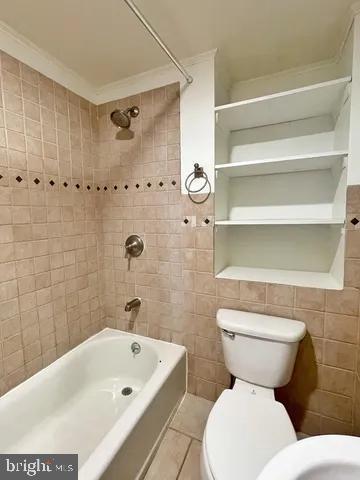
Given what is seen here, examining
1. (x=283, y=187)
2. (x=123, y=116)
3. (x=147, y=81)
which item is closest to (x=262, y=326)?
(x=283, y=187)

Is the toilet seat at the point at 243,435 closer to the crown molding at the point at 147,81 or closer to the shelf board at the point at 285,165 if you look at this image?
the shelf board at the point at 285,165

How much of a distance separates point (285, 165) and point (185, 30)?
0.90 meters

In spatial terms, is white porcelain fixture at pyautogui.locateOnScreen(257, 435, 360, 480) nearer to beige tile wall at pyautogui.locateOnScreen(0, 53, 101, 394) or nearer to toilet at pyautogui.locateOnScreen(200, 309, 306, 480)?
toilet at pyautogui.locateOnScreen(200, 309, 306, 480)

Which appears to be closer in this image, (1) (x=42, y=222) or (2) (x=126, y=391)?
(1) (x=42, y=222)

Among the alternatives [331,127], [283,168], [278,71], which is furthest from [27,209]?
[331,127]

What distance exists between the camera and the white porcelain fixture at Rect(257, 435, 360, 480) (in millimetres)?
520

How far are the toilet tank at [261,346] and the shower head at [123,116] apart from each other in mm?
1410

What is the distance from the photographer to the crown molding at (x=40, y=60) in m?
1.22

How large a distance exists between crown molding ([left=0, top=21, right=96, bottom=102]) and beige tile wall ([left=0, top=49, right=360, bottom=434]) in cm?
5


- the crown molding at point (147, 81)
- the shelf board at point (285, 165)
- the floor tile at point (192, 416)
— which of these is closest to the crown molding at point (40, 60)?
the crown molding at point (147, 81)

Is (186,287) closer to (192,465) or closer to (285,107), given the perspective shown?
(192,465)

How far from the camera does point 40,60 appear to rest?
1.38 m

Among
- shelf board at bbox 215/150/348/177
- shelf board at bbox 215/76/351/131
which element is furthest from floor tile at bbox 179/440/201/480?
shelf board at bbox 215/76/351/131

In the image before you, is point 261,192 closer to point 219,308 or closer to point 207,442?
point 219,308
